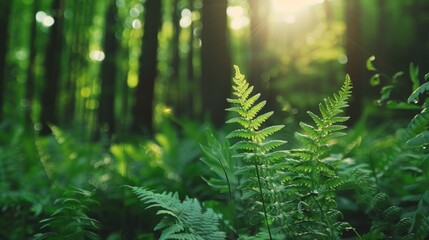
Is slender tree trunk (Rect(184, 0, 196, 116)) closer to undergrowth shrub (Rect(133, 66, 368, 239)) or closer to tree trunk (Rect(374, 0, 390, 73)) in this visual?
tree trunk (Rect(374, 0, 390, 73))

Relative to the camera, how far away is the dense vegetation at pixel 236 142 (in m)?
1.67

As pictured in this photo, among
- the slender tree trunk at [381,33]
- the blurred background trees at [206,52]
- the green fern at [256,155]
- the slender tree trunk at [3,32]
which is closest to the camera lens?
the green fern at [256,155]

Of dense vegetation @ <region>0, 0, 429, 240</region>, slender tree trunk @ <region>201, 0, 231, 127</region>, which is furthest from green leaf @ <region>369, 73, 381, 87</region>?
slender tree trunk @ <region>201, 0, 231, 127</region>

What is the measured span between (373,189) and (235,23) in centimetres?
2073

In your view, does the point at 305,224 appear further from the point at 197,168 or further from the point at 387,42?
the point at 387,42

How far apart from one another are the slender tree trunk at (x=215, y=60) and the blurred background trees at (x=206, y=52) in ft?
0.06

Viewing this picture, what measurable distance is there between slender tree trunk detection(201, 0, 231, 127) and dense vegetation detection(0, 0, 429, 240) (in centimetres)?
2

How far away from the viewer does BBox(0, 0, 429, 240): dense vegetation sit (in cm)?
167

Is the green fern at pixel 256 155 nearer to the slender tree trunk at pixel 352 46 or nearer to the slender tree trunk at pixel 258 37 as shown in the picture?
the slender tree trunk at pixel 258 37

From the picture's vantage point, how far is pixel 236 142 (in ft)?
9.68

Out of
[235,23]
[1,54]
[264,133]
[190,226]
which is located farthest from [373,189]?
[235,23]

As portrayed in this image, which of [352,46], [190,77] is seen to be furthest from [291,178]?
[190,77]

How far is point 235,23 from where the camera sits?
856 inches

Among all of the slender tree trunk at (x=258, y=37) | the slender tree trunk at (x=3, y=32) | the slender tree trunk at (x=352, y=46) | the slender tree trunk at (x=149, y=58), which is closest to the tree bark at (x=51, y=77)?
the slender tree trunk at (x=3, y=32)
